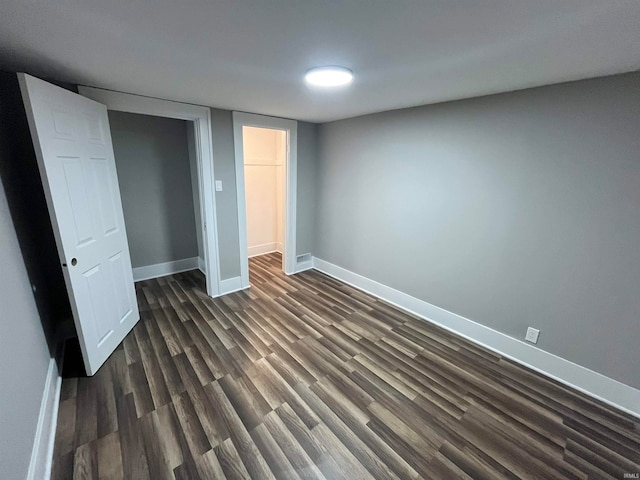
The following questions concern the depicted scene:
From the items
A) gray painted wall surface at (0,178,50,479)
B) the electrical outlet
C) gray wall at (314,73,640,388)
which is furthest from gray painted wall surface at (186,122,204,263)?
the electrical outlet

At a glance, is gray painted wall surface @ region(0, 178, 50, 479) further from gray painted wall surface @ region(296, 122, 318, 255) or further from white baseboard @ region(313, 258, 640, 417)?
white baseboard @ region(313, 258, 640, 417)

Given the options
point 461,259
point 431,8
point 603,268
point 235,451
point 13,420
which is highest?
point 431,8

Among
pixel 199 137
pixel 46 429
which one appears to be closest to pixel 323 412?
pixel 46 429

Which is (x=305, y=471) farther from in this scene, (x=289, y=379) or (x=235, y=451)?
(x=289, y=379)

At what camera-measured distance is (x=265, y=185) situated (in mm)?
4539

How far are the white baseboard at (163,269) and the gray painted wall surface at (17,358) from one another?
1.84m

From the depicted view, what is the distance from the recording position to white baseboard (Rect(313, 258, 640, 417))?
1.81 meters

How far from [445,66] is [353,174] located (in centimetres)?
186

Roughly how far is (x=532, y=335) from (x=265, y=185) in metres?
4.00

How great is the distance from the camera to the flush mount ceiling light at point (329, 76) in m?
1.53

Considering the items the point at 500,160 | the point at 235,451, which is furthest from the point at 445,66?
the point at 235,451

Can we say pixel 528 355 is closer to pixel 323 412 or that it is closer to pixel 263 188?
pixel 323 412

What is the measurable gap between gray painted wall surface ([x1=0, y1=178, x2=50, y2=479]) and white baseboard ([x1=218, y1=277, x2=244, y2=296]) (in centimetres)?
161

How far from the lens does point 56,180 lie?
1.67 metres
